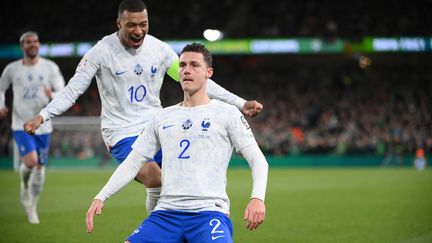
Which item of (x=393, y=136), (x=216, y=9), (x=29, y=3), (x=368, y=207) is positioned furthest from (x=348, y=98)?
(x=368, y=207)

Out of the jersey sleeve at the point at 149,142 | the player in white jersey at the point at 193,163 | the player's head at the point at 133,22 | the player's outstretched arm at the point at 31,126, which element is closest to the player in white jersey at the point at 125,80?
the player's head at the point at 133,22

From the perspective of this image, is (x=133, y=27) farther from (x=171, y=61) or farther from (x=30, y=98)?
(x=30, y=98)

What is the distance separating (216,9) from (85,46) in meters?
8.25

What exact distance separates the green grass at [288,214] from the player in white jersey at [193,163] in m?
3.81

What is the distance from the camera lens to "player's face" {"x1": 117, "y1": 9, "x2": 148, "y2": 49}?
23.4 feet

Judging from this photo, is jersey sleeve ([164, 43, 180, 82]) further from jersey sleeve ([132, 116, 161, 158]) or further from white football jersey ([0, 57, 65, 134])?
white football jersey ([0, 57, 65, 134])

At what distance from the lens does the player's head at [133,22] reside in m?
7.13

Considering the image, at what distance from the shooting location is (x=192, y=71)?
5.57 metres

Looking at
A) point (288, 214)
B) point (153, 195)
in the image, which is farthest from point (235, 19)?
point (153, 195)

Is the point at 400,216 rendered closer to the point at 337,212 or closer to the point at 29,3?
the point at 337,212

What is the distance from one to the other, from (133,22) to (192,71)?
72.7 inches

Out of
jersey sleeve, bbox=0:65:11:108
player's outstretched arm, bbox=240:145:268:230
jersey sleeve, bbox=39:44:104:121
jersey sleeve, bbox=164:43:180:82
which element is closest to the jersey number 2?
player's outstretched arm, bbox=240:145:268:230

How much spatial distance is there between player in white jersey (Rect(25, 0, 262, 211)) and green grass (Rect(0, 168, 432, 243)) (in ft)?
7.13

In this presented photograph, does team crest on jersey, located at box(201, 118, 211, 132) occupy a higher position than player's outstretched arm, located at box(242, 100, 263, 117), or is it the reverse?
player's outstretched arm, located at box(242, 100, 263, 117)
